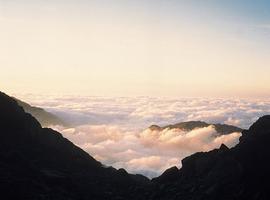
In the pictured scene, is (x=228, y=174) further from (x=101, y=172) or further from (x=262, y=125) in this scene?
(x=101, y=172)

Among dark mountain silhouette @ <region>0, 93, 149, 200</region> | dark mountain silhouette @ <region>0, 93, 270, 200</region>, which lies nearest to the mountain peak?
dark mountain silhouette @ <region>0, 93, 270, 200</region>

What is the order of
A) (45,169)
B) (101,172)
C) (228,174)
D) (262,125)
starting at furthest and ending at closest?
(101,172)
(45,169)
(262,125)
(228,174)

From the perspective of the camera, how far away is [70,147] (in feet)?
567

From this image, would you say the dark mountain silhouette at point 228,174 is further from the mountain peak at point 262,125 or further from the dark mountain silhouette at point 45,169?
the dark mountain silhouette at point 45,169

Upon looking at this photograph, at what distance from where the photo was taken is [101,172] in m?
160

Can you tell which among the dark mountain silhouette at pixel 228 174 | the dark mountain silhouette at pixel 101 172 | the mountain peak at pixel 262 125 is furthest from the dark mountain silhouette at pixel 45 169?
the mountain peak at pixel 262 125

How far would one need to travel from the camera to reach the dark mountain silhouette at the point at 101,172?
11149 cm

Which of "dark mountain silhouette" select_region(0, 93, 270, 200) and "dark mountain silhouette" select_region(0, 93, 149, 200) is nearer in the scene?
"dark mountain silhouette" select_region(0, 93, 270, 200)

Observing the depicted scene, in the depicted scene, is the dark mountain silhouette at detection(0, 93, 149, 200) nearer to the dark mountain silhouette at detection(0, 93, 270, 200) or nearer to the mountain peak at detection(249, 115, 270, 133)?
the dark mountain silhouette at detection(0, 93, 270, 200)

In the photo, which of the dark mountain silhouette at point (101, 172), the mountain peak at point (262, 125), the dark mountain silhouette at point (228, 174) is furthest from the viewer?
the mountain peak at point (262, 125)

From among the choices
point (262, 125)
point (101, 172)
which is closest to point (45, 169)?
point (101, 172)

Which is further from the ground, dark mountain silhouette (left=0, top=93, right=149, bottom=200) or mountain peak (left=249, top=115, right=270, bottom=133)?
mountain peak (left=249, top=115, right=270, bottom=133)

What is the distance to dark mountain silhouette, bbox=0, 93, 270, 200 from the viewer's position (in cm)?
11149

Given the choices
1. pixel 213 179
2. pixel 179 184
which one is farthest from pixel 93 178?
pixel 213 179
